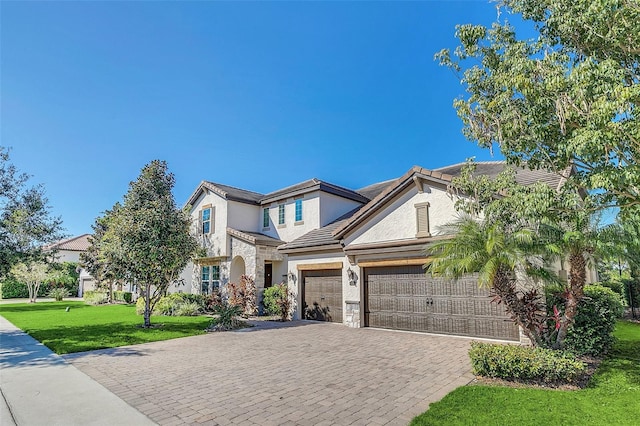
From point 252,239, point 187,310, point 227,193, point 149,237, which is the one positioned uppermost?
point 227,193

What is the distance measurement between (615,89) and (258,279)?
1873 cm

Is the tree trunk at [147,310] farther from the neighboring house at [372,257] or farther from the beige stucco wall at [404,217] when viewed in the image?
the beige stucco wall at [404,217]

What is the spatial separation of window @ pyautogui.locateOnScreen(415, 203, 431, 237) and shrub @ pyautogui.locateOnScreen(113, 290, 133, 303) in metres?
29.5

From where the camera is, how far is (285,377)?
309 inches

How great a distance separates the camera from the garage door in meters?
16.7

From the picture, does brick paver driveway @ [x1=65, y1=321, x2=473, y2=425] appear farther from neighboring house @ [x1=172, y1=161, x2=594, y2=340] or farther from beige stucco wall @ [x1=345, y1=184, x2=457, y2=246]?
beige stucco wall @ [x1=345, y1=184, x2=457, y2=246]

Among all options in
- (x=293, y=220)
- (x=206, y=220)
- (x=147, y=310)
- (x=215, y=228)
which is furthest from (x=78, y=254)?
(x=147, y=310)

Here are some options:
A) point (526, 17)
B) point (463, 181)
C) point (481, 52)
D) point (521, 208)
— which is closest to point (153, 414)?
point (521, 208)

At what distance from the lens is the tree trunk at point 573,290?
7816 millimetres

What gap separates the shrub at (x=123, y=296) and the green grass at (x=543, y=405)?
3301cm

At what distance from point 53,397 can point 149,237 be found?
373 inches

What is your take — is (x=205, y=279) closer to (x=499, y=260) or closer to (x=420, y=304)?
(x=420, y=304)

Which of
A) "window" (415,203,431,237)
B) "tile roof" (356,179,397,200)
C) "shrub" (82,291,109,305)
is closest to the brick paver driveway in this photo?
"window" (415,203,431,237)

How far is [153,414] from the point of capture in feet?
18.7
